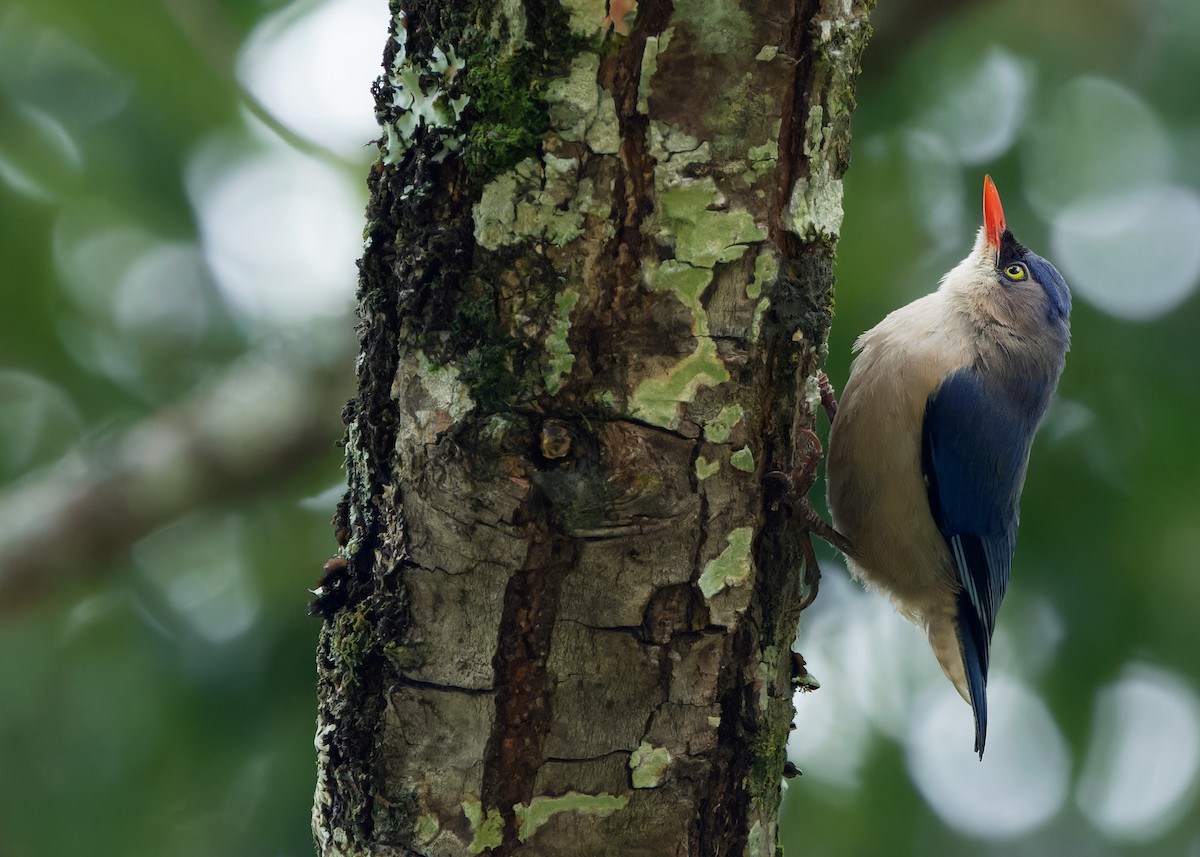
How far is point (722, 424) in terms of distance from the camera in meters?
1.73

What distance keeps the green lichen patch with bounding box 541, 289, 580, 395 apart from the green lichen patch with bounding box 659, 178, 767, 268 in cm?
18

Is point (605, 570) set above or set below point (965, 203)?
below

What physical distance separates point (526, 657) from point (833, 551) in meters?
2.10

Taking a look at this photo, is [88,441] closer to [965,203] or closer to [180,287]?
[180,287]

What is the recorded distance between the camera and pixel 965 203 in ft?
12.6

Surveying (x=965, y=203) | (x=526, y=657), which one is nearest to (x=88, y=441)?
(x=526, y=657)

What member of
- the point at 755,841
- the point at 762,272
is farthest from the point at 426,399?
the point at 755,841

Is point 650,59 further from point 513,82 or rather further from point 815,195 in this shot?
point 815,195

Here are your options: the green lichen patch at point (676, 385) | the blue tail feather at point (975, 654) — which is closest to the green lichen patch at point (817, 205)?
the green lichen patch at point (676, 385)

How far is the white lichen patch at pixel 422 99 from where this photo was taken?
1.69 m

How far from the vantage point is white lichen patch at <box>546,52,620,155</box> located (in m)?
1.64

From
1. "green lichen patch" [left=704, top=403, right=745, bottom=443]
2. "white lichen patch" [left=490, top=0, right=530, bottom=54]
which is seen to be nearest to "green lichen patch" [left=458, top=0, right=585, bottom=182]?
"white lichen patch" [left=490, top=0, right=530, bottom=54]

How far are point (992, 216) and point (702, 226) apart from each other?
221 centimetres

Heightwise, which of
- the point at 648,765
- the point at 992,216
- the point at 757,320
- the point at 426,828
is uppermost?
the point at 992,216
